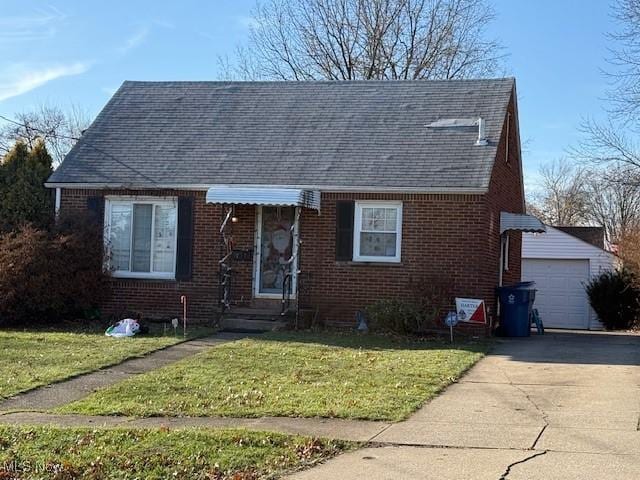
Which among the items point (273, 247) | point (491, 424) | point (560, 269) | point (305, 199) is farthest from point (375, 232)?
point (560, 269)

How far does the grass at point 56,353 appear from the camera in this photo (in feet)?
35.9

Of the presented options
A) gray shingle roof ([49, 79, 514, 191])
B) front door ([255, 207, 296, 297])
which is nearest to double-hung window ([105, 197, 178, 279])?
gray shingle roof ([49, 79, 514, 191])

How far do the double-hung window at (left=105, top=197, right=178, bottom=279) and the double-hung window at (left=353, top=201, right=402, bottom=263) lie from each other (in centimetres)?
401

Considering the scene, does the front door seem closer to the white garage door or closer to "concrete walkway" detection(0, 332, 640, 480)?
"concrete walkway" detection(0, 332, 640, 480)

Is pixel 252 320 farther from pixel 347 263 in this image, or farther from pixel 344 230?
pixel 344 230

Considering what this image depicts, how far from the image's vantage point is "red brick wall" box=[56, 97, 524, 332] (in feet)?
53.2

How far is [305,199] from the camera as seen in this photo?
16.1m

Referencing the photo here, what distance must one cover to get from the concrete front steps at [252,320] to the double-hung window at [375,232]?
1985 mm

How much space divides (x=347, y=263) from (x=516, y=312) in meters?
3.70

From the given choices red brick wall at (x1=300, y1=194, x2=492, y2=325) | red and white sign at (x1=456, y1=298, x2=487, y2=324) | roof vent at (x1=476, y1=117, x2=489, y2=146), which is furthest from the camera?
roof vent at (x1=476, y1=117, x2=489, y2=146)

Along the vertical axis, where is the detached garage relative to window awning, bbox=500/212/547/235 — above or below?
below

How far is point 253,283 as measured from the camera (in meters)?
17.2

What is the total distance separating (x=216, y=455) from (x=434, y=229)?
10.1m

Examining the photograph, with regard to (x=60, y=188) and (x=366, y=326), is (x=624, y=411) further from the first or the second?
(x=60, y=188)
